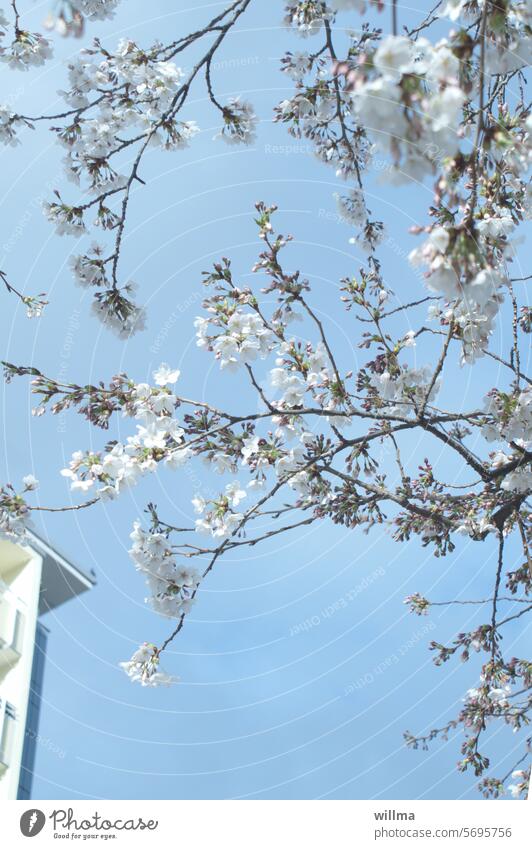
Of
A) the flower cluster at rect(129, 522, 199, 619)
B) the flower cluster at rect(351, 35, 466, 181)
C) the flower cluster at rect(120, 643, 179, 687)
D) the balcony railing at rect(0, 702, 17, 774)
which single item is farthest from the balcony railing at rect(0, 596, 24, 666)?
the flower cluster at rect(351, 35, 466, 181)

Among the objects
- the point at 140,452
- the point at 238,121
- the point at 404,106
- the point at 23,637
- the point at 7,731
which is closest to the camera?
the point at 404,106

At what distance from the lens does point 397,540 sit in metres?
2.39

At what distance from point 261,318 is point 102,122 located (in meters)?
0.80

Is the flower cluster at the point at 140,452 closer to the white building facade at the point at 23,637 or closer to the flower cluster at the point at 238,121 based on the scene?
the flower cluster at the point at 238,121

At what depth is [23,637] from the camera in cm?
339

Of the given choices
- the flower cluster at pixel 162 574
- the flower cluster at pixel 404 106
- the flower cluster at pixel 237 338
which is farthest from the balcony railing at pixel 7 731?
the flower cluster at pixel 404 106

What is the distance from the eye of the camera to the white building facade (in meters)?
2.90

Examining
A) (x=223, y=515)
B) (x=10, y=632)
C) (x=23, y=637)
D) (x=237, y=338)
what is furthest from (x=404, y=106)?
(x=10, y=632)

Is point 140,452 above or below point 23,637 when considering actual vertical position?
below

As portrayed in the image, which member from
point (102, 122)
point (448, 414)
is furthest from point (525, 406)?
point (102, 122)

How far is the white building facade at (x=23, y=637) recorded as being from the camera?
2.90 m

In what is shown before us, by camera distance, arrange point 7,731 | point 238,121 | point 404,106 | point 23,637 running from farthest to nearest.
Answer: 1. point 23,637
2. point 7,731
3. point 238,121
4. point 404,106

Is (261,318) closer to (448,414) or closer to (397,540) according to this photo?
(448,414)

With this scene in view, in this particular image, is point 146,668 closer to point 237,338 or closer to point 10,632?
point 237,338
